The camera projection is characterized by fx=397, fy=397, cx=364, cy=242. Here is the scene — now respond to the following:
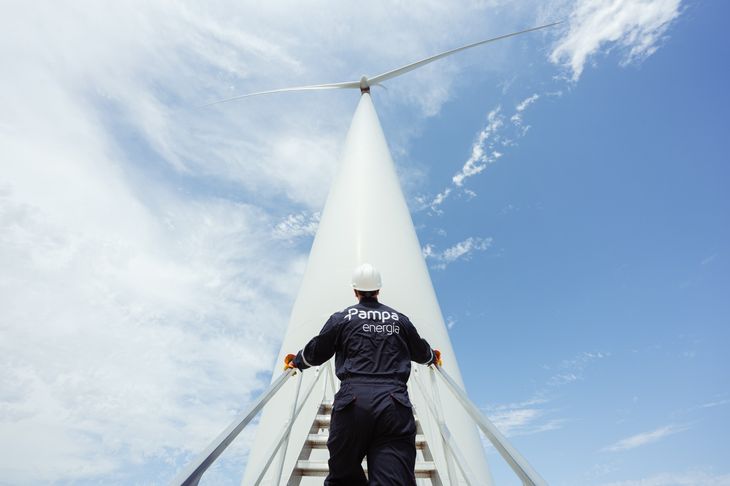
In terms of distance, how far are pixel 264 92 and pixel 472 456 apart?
511 inches

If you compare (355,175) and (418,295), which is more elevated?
(355,175)

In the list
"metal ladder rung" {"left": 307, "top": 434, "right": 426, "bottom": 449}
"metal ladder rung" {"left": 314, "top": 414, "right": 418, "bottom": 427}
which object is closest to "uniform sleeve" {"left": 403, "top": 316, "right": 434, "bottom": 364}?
"metal ladder rung" {"left": 307, "top": 434, "right": 426, "bottom": 449}

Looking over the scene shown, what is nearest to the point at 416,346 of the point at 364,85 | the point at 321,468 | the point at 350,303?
the point at 321,468

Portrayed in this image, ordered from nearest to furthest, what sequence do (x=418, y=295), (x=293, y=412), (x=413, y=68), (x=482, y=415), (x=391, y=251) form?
(x=482, y=415)
(x=293, y=412)
(x=418, y=295)
(x=391, y=251)
(x=413, y=68)

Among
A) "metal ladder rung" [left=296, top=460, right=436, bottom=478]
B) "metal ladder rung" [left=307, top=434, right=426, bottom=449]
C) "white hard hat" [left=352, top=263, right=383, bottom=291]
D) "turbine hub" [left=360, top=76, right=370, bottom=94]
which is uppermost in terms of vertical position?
"turbine hub" [left=360, top=76, right=370, bottom=94]

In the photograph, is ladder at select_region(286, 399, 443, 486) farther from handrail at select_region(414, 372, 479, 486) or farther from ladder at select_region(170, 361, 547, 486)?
handrail at select_region(414, 372, 479, 486)

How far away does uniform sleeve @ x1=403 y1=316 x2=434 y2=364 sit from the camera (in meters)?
2.63

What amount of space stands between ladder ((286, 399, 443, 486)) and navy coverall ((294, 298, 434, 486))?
1.93 feet


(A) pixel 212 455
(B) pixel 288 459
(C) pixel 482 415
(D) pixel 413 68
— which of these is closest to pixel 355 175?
(B) pixel 288 459

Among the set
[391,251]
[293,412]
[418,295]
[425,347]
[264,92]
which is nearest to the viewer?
[425,347]

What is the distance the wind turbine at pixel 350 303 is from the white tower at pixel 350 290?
0.6 inches

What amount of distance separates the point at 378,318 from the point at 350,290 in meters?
2.52

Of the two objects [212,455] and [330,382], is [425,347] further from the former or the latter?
[330,382]

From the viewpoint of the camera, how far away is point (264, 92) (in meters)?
13.7
